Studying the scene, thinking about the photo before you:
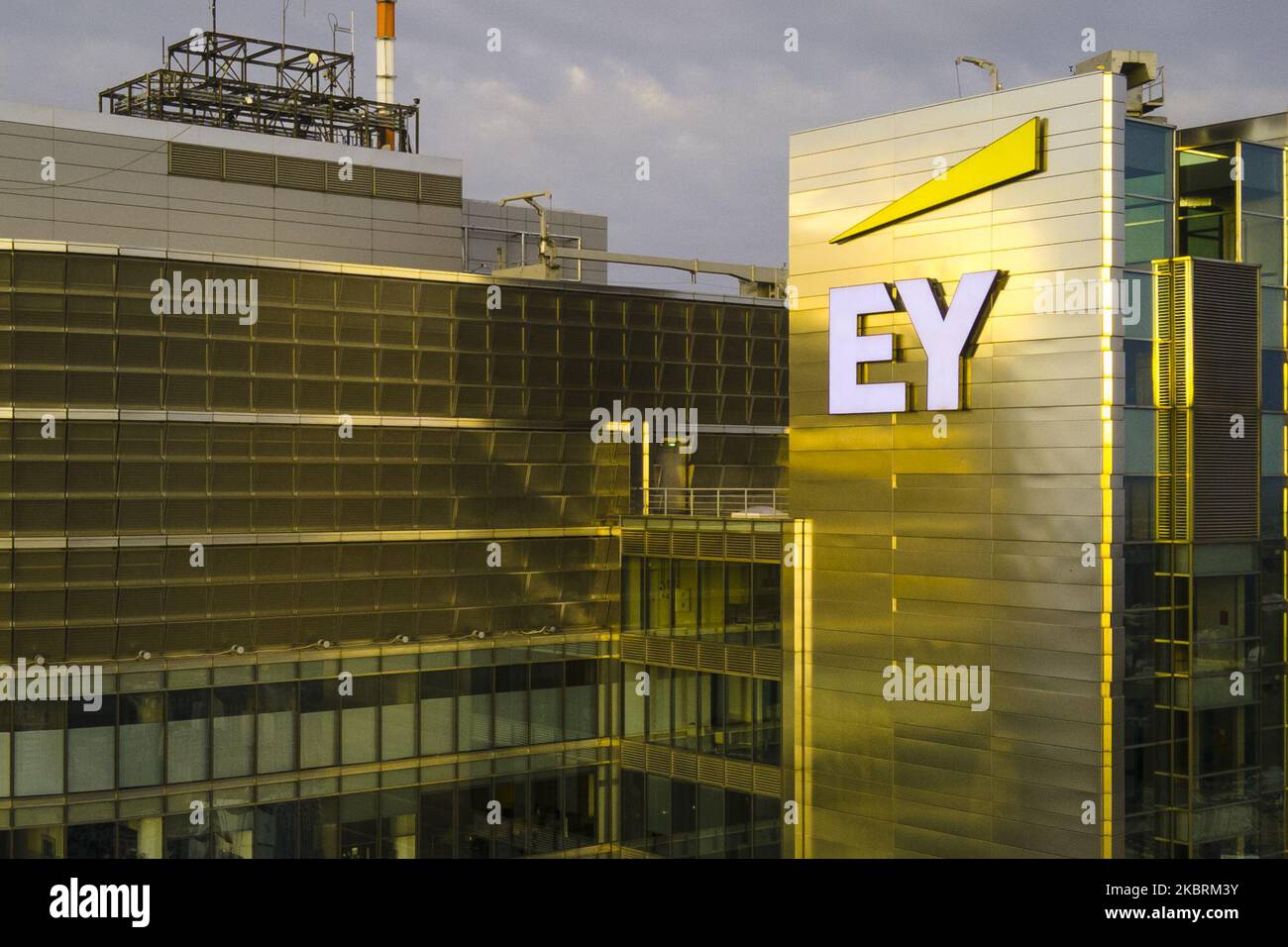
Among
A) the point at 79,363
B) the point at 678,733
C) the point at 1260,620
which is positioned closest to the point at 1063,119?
the point at 1260,620

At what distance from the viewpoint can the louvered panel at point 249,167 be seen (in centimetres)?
4538

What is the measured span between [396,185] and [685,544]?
1826 centimetres

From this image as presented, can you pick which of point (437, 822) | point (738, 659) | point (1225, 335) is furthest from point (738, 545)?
point (1225, 335)

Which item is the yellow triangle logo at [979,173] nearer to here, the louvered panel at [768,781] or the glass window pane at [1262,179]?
the glass window pane at [1262,179]

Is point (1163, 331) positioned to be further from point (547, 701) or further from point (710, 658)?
point (547, 701)

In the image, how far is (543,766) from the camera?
40.8 m

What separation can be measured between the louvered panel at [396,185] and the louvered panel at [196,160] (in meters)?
5.41

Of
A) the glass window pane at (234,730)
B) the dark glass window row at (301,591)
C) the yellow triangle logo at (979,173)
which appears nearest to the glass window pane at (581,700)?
the dark glass window row at (301,591)

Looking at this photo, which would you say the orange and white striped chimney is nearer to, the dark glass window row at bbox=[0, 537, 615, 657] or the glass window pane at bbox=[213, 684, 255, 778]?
the dark glass window row at bbox=[0, 537, 615, 657]

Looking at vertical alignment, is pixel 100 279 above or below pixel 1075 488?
above

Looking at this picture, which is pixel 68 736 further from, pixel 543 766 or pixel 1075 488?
pixel 1075 488

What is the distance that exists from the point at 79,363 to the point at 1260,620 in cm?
2879

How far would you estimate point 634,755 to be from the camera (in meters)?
40.4
